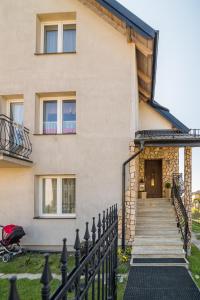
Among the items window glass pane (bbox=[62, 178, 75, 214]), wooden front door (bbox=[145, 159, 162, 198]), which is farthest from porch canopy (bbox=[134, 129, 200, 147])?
wooden front door (bbox=[145, 159, 162, 198])

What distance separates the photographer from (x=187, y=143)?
10656 mm

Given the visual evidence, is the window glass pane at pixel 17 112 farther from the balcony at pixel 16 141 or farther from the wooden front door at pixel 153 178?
the wooden front door at pixel 153 178

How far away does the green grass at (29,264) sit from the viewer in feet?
25.4

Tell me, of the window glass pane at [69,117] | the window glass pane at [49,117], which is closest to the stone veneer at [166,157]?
the window glass pane at [69,117]

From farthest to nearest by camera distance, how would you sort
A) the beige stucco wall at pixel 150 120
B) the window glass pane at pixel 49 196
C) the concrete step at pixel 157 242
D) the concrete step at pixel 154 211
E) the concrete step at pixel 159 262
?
1. the beige stucco wall at pixel 150 120
2. the concrete step at pixel 154 211
3. the window glass pane at pixel 49 196
4. the concrete step at pixel 157 242
5. the concrete step at pixel 159 262

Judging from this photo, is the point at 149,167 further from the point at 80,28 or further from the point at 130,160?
the point at 80,28

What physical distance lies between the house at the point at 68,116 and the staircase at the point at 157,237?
45 centimetres

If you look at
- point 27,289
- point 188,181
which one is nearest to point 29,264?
point 27,289

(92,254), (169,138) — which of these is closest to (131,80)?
(169,138)

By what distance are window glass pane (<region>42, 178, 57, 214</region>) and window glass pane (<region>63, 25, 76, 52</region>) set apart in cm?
459

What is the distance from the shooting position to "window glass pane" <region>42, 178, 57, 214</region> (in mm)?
10352

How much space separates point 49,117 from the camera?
10750 mm

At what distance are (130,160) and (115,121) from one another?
1.37 meters

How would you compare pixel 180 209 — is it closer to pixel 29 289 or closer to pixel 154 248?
pixel 154 248
